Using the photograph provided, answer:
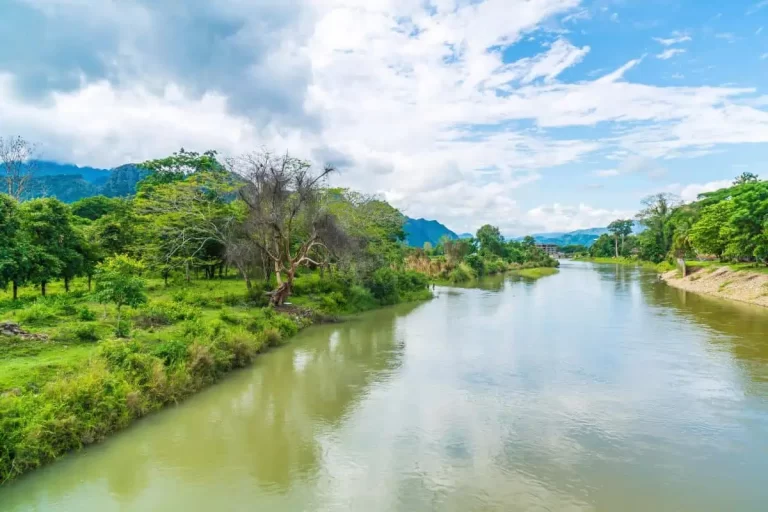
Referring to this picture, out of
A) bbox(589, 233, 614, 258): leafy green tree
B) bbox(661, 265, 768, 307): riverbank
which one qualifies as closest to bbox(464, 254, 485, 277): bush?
bbox(661, 265, 768, 307): riverbank

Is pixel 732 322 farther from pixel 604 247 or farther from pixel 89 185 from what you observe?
pixel 89 185

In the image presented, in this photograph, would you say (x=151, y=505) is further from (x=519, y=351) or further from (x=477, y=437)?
(x=519, y=351)

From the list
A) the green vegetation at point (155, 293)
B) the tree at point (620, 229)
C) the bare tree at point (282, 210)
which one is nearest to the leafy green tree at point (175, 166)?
the green vegetation at point (155, 293)

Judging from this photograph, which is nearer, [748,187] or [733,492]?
[733,492]

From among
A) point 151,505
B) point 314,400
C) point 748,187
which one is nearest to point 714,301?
point 748,187

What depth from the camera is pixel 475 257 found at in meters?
60.2

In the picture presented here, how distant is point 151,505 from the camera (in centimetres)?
766

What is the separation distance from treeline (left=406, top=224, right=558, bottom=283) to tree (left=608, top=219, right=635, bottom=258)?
2391 centimetres

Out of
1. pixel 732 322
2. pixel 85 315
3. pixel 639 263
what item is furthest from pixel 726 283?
pixel 639 263

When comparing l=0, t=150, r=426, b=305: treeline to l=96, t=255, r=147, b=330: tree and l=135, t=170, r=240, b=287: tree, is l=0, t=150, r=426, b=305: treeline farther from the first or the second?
l=96, t=255, r=147, b=330: tree

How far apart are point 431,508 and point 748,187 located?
45082 mm

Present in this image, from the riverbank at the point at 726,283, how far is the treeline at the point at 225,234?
24068 millimetres

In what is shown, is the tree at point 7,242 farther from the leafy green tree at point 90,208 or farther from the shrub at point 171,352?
the leafy green tree at point 90,208

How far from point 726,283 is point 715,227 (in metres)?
7.10
